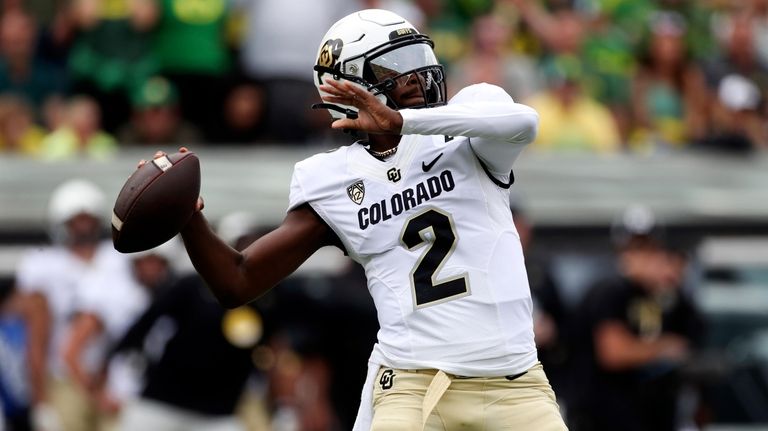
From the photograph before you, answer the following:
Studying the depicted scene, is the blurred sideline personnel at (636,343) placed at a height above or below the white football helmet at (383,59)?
below

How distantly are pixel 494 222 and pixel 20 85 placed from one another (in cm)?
739

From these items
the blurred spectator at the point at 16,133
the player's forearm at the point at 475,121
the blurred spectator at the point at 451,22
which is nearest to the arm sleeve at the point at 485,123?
the player's forearm at the point at 475,121

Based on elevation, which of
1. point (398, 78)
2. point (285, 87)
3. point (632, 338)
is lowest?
point (632, 338)

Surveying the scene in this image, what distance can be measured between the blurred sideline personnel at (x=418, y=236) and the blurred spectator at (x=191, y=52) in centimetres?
651

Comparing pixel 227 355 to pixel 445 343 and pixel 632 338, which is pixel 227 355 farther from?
pixel 445 343

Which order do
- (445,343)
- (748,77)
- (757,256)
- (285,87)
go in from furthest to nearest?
(748,77)
(285,87)
(757,256)
(445,343)

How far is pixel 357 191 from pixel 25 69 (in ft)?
23.4

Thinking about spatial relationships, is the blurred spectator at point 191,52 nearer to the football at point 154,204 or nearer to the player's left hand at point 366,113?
the football at point 154,204

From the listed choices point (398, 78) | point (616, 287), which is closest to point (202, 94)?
point (616, 287)

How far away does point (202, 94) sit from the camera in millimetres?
11719

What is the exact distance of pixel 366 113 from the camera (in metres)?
4.86

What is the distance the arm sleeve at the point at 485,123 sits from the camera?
4.82 m

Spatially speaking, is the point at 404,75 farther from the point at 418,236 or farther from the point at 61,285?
the point at 61,285

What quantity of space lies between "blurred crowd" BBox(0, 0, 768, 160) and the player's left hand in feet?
19.4
